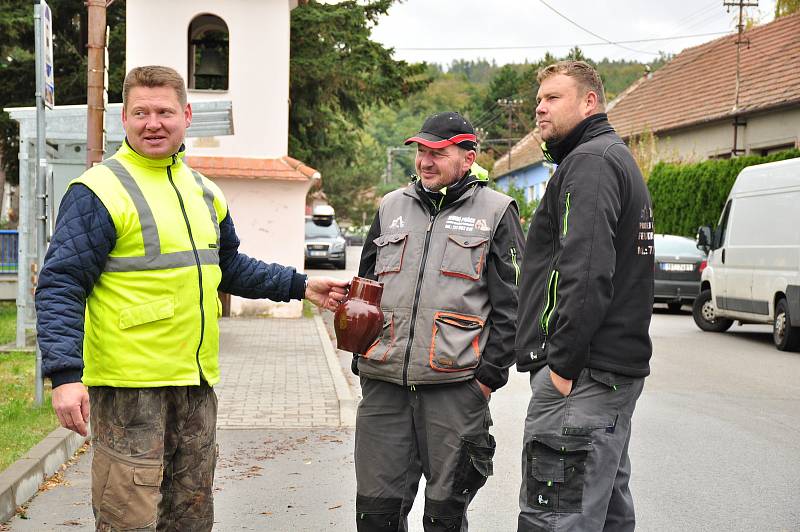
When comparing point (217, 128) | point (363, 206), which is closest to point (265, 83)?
point (217, 128)

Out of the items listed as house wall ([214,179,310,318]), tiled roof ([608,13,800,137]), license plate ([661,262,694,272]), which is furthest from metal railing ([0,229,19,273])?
tiled roof ([608,13,800,137])

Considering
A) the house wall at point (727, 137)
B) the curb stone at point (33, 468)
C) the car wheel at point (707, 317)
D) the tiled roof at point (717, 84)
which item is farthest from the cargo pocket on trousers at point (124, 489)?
the house wall at point (727, 137)

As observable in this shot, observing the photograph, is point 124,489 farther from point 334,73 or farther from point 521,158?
point 521,158

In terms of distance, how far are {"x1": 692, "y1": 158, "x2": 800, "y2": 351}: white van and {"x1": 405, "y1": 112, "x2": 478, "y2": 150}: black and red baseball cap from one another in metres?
11.2

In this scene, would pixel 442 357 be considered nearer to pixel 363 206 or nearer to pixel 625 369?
pixel 625 369

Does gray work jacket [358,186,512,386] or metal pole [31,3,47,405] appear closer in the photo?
gray work jacket [358,186,512,386]

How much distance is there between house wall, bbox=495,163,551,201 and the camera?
56375 millimetres

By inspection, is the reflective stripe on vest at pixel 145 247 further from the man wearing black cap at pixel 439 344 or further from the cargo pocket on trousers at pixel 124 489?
the man wearing black cap at pixel 439 344

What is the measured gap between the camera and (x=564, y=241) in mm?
3781

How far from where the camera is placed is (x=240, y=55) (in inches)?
706

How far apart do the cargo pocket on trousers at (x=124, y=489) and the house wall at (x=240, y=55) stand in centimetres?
1456

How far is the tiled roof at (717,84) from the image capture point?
1164 inches

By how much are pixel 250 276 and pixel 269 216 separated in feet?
45.5

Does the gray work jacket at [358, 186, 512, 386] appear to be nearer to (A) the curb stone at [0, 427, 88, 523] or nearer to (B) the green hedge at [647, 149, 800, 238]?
(A) the curb stone at [0, 427, 88, 523]
